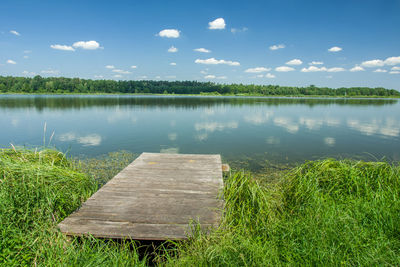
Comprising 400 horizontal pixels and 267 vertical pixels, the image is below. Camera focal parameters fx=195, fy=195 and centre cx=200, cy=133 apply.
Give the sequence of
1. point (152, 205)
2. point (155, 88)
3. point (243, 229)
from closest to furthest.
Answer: point (243, 229) → point (152, 205) → point (155, 88)

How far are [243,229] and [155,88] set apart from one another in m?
131

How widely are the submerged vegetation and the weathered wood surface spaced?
118670 mm

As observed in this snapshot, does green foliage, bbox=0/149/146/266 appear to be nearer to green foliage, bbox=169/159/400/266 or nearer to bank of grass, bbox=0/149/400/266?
bank of grass, bbox=0/149/400/266

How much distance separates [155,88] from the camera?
127m

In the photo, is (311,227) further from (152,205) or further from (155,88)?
(155,88)

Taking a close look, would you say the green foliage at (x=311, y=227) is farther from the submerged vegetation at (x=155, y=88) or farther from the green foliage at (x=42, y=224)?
the submerged vegetation at (x=155, y=88)

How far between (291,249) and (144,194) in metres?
2.53

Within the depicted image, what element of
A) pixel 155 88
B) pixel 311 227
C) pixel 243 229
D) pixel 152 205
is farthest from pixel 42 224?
pixel 155 88

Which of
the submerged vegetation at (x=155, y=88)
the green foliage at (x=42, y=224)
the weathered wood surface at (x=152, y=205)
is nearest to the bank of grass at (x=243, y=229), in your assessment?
the green foliage at (x=42, y=224)

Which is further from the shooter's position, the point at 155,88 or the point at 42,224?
the point at 155,88

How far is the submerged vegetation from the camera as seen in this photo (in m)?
92.8

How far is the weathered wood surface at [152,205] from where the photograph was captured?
2.69 meters

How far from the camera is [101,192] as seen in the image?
12.2 ft

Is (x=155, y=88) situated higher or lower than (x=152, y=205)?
higher
